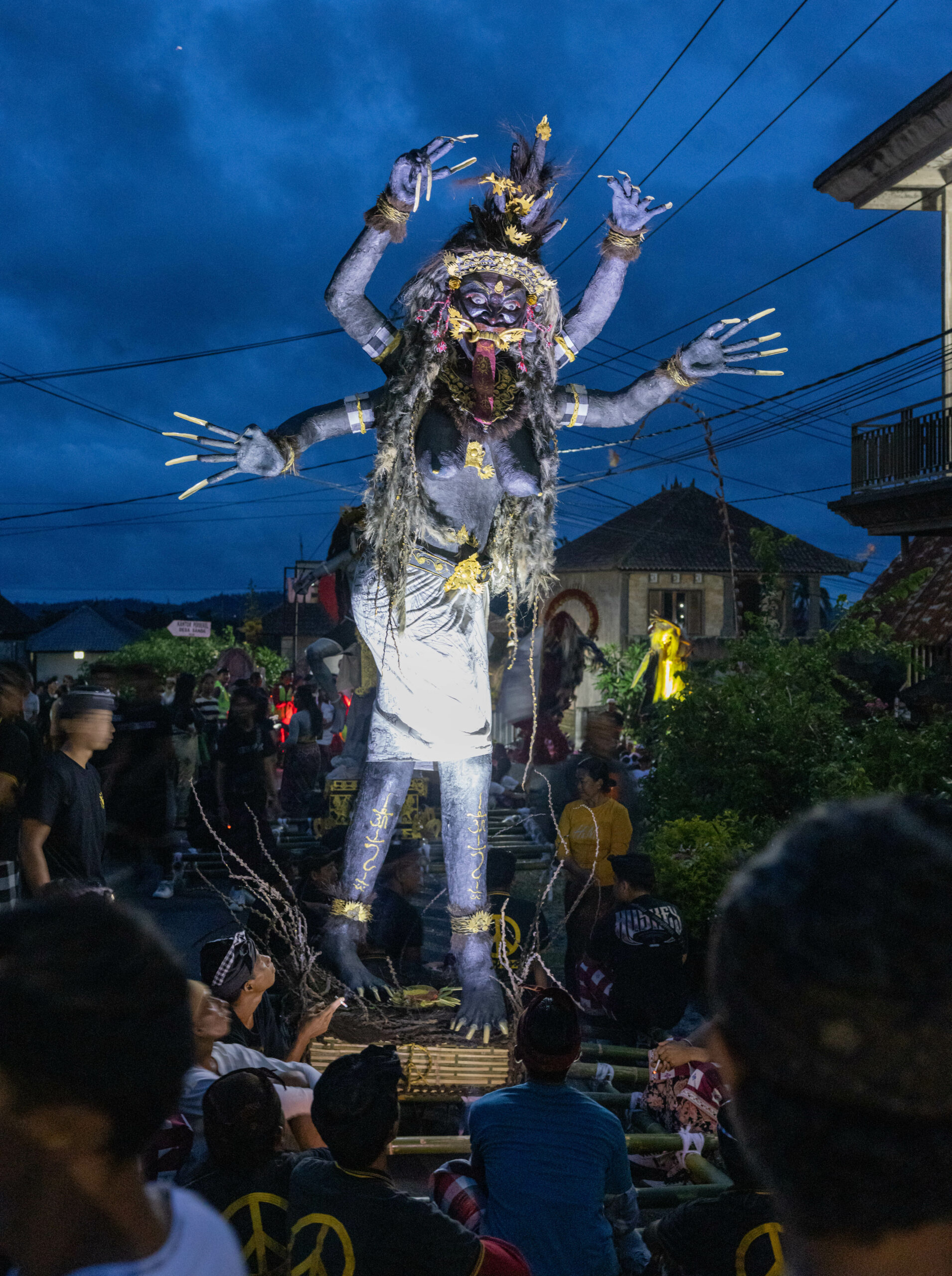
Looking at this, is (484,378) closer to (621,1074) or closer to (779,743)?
(621,1074)

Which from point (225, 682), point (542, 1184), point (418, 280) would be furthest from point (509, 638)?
point (225, 682)

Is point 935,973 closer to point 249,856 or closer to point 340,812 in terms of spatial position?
point 249,856

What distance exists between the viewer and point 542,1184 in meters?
2.35

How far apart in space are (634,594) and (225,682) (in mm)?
14197

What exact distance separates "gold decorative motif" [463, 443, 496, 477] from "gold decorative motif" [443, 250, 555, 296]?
0.62 metres

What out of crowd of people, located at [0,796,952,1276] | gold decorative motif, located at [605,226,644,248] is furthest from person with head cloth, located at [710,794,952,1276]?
gold decorative motif, located at [605,226,644,248]

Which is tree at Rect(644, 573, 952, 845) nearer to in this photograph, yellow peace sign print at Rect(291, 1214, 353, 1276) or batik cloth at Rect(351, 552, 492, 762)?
batik cloth at Rect(351, 552, 492, 762)

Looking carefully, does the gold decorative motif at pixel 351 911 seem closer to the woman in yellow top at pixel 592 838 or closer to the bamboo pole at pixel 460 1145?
the bamboo pole at pixel 460 1145

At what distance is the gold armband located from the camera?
4090 millimetres

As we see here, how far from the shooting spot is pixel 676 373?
4105mm

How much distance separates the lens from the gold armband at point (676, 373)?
4090 mm

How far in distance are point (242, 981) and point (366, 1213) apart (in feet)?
5.02

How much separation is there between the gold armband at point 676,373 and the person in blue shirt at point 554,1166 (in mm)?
2543

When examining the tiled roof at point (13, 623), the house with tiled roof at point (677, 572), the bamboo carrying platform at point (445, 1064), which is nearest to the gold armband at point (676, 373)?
the bamboo carrying platform at point (445, 1064)
